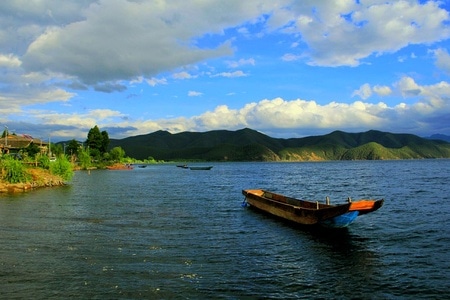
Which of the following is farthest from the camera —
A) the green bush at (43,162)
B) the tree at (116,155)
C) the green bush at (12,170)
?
the tree at (116,155)

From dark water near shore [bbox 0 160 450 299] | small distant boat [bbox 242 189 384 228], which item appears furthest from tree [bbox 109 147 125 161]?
small distant boat [bbox 242 189 384 228]

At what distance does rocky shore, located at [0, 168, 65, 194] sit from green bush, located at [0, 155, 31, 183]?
876 mm

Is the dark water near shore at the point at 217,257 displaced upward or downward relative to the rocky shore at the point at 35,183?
downward

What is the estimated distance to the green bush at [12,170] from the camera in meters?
51.7

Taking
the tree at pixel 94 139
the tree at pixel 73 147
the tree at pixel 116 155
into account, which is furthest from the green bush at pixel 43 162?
the tree at pixel 116 155

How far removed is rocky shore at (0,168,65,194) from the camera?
2020 inches

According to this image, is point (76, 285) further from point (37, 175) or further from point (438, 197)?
point (37, 175)

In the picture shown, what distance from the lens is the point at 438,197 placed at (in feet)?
144

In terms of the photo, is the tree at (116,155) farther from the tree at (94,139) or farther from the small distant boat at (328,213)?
the small distant boat at (328,213)

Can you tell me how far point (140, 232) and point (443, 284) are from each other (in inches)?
677

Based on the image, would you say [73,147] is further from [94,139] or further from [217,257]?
[217,257]

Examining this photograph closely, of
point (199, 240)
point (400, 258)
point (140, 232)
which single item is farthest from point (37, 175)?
point (400, 258)

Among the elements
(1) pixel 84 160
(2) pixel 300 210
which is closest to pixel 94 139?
(1) pixel 84 160

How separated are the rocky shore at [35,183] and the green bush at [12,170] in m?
0.88
